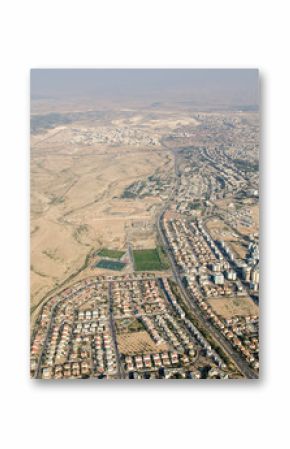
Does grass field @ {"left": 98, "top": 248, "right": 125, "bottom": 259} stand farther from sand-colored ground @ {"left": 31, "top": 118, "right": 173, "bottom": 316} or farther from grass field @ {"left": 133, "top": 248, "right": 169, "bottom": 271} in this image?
grass field @ {"left": 133, "top": 248, "right": 169, "bottom": 271}

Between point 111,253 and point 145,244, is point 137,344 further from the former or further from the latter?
point 145,244

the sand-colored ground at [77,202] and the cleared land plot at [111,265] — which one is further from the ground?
the sand-colored ground at [77,202]

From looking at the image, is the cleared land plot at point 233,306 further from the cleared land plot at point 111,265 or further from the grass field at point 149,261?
the cleared land plot at point 111,265

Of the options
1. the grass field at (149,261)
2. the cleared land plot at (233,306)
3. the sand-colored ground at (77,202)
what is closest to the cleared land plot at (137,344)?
the cleared land plot at (233,306)
